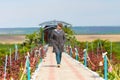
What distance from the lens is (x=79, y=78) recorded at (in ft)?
56.4

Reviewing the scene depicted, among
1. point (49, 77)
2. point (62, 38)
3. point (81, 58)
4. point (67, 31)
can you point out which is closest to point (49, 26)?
point (67, 31)

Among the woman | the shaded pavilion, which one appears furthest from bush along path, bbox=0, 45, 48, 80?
the shaded pavilion

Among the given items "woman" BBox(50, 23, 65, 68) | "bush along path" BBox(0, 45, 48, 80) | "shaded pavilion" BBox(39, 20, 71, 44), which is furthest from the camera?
"shaded pavilion" BBox(39, 20, 71, 44)

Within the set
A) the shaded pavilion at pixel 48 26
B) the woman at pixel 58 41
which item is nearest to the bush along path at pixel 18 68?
the woman at pixel 58 41

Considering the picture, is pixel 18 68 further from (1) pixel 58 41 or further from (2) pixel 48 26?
(2) pixel 48 26

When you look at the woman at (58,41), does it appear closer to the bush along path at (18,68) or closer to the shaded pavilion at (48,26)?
the bush along path at (18,68)

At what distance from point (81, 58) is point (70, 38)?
2067 centimetres

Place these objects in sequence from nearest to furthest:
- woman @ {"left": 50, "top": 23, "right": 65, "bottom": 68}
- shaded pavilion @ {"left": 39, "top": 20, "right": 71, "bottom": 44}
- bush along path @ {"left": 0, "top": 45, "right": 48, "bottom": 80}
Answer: bush along path @ {"left": 0, "top": 45, "right": 48, "bottom": 80} → woman @ {"left": 50, "top": 23, "right": 65, "bottom": 68} → shaded pavilion @ {"left": 39, "top": 20, "right": 71, "bottom": 44}

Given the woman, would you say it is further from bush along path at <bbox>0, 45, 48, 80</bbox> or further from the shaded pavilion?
the shaded pavilion

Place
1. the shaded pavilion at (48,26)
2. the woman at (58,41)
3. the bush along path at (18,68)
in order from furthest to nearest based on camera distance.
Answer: the shaded pavilion at (48,26) → the woman at (58,41) → the bush along path at (18,68)

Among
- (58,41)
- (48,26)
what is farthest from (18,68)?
(48,26)

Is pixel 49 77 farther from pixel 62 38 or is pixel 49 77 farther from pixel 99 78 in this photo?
pixel 62 38

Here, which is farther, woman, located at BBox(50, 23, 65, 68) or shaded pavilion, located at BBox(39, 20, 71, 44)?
shaded pavilion, located at BBox(39, 20, 71, 44)

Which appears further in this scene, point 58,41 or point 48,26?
point 48,26
